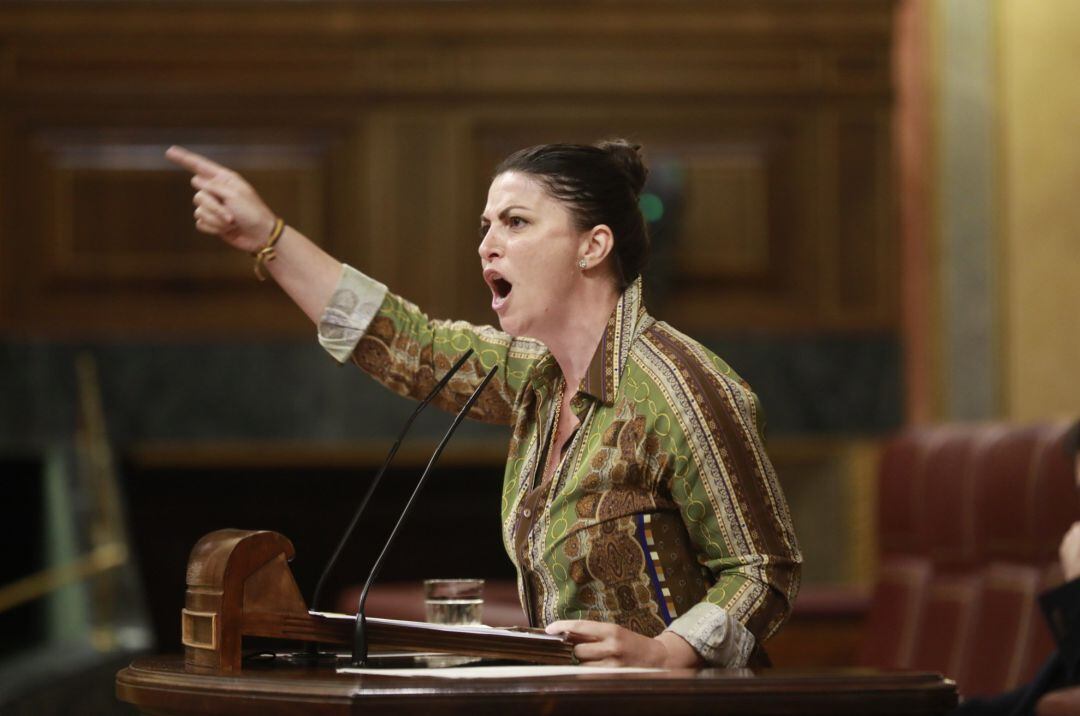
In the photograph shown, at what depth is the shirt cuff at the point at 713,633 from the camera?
56.5 inches

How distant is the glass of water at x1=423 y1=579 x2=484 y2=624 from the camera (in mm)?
1646

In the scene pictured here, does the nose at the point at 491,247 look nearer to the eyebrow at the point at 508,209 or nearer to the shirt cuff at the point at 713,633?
the eyebrow at the point at 508,209

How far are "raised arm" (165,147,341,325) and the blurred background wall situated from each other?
104 inches

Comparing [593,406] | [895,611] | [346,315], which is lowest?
[895,611]

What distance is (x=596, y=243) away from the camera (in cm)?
167

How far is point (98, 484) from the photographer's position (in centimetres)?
438

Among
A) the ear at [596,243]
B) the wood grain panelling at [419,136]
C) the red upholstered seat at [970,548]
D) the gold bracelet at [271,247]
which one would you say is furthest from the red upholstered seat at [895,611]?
the gold bracelet at [271,247]

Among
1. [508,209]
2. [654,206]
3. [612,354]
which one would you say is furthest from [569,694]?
[654,206]

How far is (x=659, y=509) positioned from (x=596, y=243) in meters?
0.31

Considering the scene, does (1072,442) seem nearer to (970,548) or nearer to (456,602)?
(970,548)

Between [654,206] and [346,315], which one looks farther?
[654,206]

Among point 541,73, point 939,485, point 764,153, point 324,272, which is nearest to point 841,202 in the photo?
point 764,153

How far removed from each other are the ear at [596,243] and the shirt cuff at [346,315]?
267 millimetres

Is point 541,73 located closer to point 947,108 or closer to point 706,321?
point 706,321
